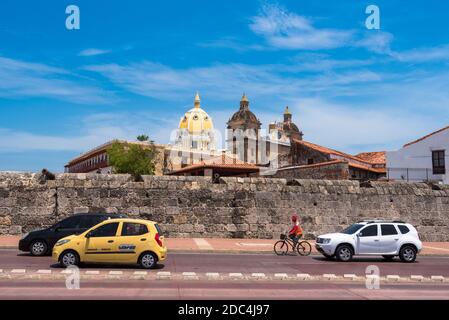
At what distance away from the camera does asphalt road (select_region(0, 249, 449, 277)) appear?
1341 cm

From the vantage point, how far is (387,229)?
17422mm

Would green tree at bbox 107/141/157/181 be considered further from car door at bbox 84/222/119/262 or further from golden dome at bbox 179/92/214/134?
car door at bbox 84/222/119/262

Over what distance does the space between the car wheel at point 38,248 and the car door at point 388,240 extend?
11425 mm

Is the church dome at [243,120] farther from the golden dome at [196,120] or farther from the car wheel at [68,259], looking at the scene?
the car wheel at [68,259]

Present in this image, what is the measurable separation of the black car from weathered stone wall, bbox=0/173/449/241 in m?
4.73

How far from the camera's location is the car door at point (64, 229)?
16.2m

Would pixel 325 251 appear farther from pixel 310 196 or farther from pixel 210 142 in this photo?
pixel 210 142

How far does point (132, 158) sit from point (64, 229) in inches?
2449

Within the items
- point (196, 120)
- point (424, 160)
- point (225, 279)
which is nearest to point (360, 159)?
point (424, 160)

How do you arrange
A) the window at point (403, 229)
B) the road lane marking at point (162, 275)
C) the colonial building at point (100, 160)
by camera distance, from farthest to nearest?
the colonial building at point (100, 160) → the window at point (403, 229) → the road lane marking at point (162, 275)

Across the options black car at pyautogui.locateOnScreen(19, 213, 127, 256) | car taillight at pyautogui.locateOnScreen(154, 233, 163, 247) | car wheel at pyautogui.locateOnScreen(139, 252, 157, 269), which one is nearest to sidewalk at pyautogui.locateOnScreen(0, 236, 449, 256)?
black car at pyautogui.locateOnScreen(19, 213, 127, 256)

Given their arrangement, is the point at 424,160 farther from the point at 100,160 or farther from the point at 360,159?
the point at 100,160

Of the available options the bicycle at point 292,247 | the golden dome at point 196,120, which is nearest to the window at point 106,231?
the bicycle at point 292,247
